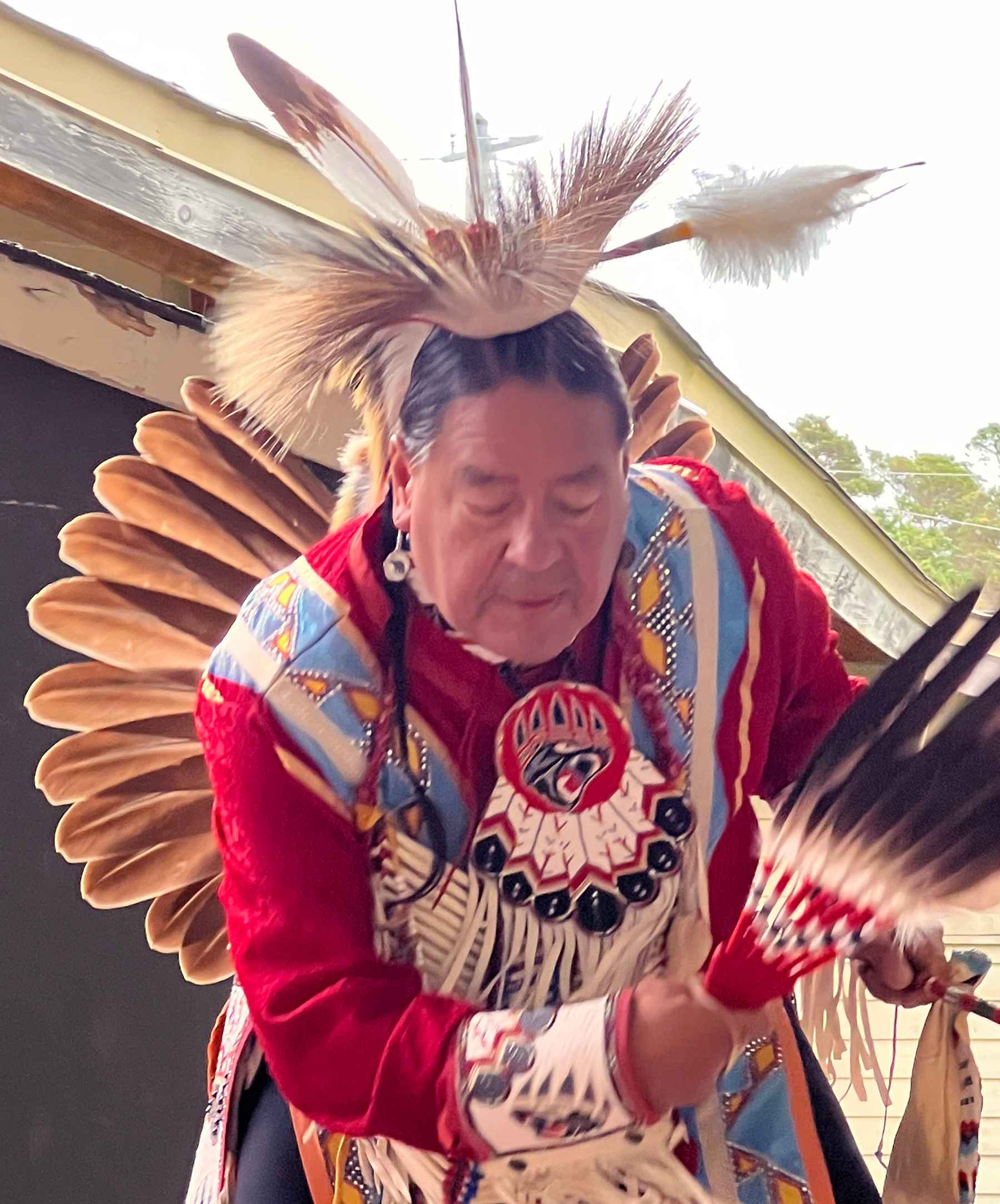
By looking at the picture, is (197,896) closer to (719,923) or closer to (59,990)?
(59,990)

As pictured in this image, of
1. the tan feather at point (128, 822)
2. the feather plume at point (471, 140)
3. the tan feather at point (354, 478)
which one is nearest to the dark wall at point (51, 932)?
the tan feather at point (128, 822)

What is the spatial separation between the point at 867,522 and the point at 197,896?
444mm

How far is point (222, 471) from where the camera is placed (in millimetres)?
806

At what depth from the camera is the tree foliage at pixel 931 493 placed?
632 mm

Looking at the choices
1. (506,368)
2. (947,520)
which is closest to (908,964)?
(947,520)

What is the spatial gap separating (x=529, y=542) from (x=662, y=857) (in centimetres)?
16

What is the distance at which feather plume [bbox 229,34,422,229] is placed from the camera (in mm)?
584

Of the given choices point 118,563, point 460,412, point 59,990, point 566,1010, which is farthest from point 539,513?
point 59,990

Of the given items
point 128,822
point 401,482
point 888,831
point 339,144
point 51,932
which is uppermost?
point 339,144

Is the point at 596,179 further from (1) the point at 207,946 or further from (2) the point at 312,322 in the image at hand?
(1) the point at 207,946

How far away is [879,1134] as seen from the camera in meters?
0.74

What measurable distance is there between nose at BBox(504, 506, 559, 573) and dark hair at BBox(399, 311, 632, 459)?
53 mm

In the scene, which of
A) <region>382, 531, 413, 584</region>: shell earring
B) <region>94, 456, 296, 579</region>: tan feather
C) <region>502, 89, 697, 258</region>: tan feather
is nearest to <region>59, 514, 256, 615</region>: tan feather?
<region>94, 456, 296, 579</region>: tan feather

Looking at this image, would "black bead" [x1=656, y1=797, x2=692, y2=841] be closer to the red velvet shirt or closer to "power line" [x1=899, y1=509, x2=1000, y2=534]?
the red velvet shirt
